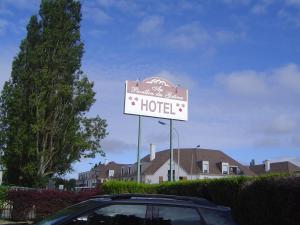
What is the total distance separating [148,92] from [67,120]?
60.1ft

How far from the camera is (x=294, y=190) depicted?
13062 mm

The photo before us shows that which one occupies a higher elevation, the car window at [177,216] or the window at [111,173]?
the window at [111,173]

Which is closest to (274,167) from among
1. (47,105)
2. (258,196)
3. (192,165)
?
(192,165)

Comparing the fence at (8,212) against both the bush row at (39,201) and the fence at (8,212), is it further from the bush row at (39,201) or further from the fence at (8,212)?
the bush row at (39,201)

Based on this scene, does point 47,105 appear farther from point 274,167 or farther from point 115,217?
point 274,167

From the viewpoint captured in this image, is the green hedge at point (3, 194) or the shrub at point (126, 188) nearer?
the shrub at point (126, 188)

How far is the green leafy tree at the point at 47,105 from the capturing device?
4319 centimetres

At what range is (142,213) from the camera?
6840mm

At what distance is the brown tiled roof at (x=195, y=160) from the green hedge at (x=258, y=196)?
70897 mm

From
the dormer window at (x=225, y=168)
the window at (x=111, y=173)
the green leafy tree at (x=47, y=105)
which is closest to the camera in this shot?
the green leafy tree at (x=47, y=105)

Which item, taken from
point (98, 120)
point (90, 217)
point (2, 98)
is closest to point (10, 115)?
point (2, 98)

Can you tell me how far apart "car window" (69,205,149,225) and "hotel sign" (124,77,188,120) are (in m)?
19.6

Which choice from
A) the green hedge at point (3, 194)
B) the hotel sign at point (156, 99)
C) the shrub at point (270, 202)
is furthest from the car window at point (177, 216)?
the green hedge at point (3, 194)

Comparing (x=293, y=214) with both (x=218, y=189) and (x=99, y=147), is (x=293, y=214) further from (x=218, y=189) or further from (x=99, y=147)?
(x=99, y=147)
